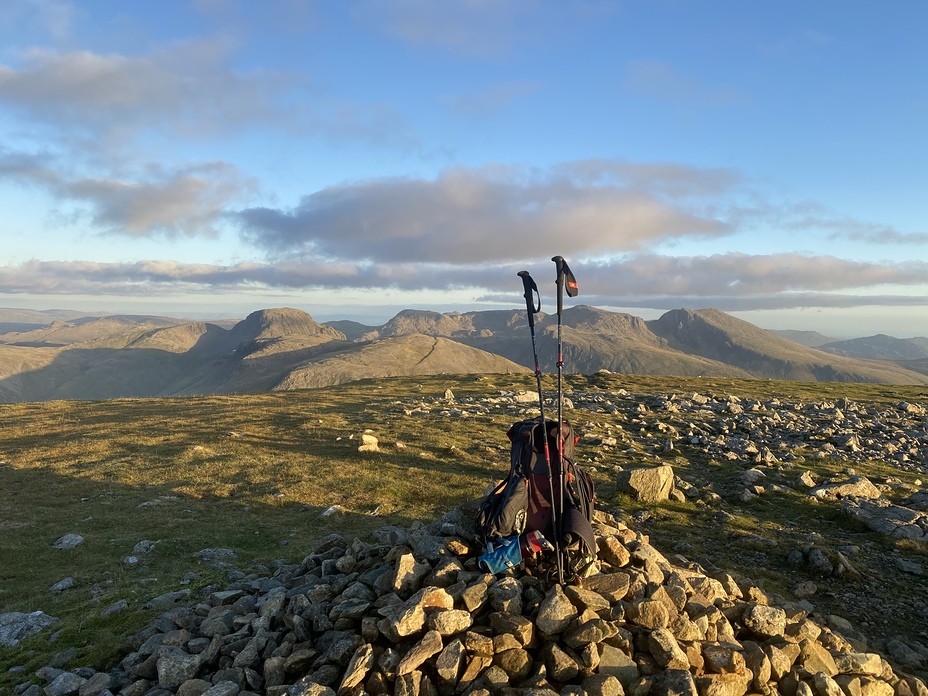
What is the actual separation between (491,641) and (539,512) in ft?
8.79

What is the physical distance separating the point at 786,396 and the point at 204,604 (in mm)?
55219

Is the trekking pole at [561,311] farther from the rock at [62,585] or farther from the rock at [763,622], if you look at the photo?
the rock at [62,585]

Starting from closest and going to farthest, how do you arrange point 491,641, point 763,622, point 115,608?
→ point 491,641 → point 763,622 → point 115,608

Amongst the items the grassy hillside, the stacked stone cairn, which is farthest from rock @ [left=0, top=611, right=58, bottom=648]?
the stacked stone cairn

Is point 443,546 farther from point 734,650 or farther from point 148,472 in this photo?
point 148,472

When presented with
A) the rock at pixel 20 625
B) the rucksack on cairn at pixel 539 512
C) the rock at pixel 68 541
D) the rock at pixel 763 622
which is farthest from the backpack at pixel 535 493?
the rock at pixel 68 541

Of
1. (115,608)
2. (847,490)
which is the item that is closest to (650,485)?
(847,490)

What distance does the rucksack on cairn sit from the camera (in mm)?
9320

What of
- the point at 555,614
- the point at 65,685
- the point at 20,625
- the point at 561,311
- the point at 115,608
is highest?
the point at 561,311

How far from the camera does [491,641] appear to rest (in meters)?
7.89

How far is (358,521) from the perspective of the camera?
19438mm

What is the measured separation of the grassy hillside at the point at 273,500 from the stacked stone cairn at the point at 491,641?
2825mm

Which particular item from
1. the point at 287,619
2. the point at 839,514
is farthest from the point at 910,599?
the point at 287,619

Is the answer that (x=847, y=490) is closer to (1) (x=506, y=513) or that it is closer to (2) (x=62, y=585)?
(1) (x=506, y=513)
